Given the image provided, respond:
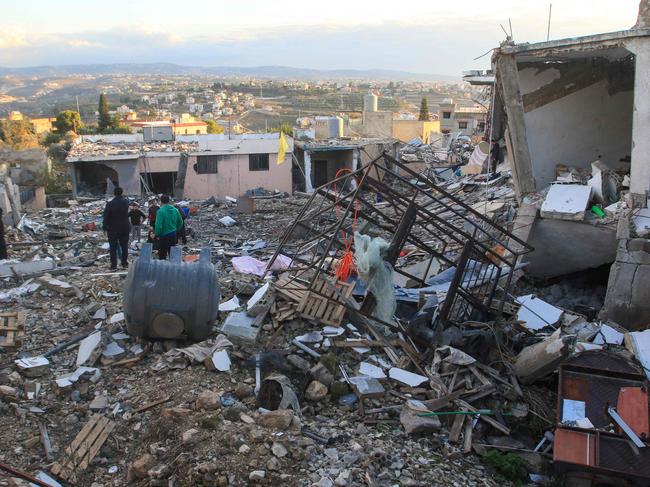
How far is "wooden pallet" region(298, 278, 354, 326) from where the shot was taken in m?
6.69

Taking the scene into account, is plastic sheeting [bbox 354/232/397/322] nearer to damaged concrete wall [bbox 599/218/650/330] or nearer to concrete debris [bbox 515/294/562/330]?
concrete debris [bbox 515/294/562/330]

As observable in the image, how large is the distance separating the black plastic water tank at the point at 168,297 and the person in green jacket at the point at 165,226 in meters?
2.63

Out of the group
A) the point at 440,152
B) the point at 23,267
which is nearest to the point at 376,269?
the point at 23,267

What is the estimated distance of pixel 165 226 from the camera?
29.1 ft

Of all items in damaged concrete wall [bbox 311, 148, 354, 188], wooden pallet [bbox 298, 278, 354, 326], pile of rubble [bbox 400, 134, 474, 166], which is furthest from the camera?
damaged concrete wall [bbox 311, 148, 354, 188]

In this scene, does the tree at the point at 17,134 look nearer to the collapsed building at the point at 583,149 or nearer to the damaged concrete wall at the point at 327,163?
the damaged concrete wall at the point at 327,163

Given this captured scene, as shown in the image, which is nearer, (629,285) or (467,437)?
(467,437)

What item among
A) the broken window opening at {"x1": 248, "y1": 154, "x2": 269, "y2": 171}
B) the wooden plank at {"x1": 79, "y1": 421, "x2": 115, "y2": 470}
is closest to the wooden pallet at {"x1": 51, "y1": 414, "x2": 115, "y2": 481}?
the wooden plank at {"x1": 79, "y1": 421, "x2": 115, "y2": 470}

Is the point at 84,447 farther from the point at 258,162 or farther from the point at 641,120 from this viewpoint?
the point at 258,162

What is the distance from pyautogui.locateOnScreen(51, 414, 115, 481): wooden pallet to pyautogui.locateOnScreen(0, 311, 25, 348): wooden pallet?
6.10 ft

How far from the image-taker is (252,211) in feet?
61.3

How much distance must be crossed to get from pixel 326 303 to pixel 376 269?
101 centimetres

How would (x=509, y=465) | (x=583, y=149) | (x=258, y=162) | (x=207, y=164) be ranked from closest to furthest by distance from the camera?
(x=509, y=465)
(x=583, y=149)
(x=207, y=164)
(x=258, y=162)

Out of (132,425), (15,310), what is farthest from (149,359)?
(15,310)
